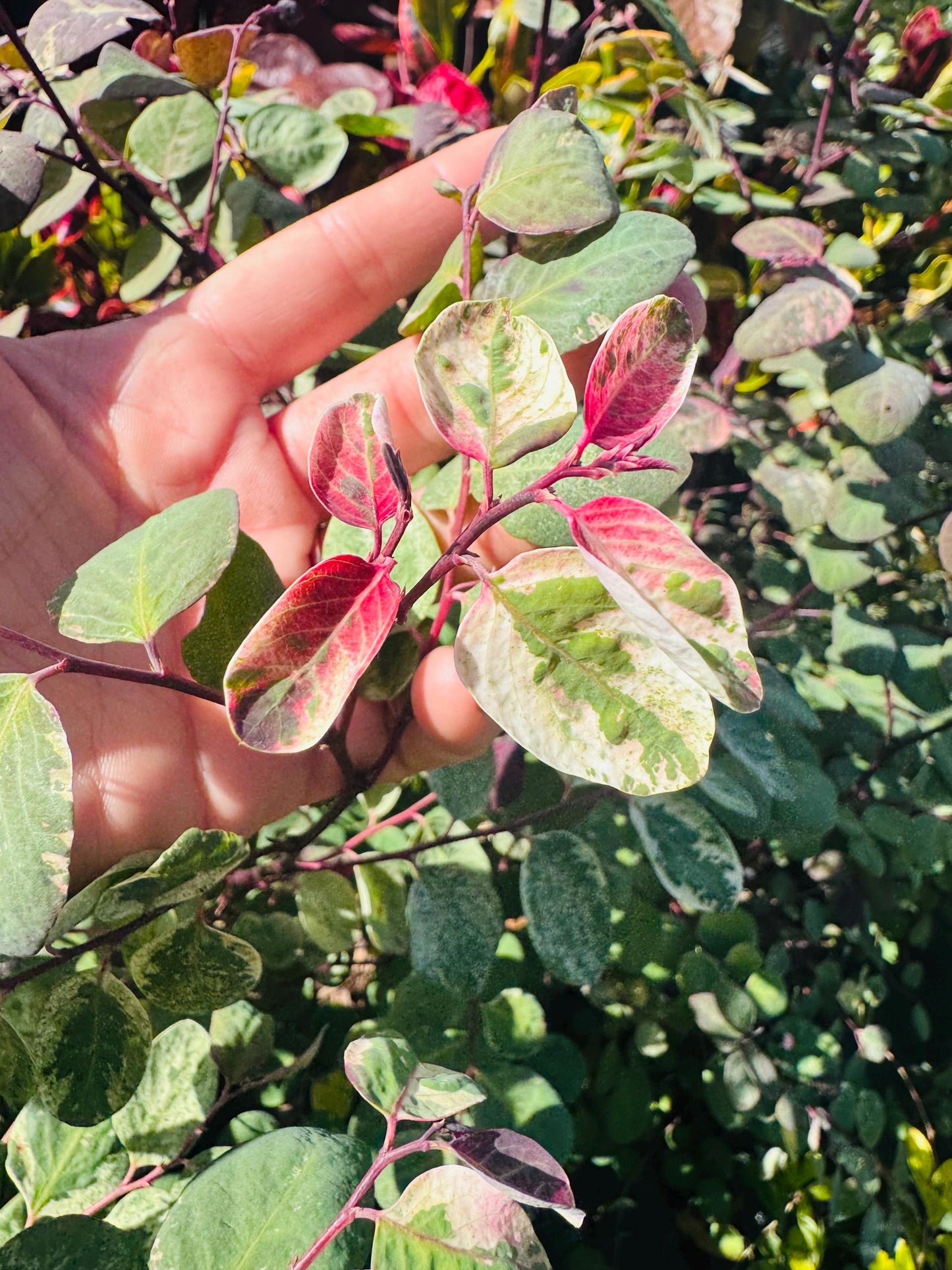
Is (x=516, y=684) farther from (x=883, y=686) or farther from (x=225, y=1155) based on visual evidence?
(x=883, y=686)

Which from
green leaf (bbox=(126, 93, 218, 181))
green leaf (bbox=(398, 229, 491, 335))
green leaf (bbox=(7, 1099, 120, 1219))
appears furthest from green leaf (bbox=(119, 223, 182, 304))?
green leaf (bbox=(7, 1099, 120, 1219))

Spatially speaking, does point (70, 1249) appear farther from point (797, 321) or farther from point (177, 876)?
point (797, 321)

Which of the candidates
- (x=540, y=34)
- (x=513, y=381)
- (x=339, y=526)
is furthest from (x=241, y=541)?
A: (x=540, y=34)

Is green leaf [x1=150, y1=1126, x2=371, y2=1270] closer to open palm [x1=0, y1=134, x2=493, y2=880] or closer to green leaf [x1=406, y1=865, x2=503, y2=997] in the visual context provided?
green leaf [x1=406, y1=865, x2=503, y2=997]

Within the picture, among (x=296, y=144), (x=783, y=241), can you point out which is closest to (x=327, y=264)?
(x=296, y=144)

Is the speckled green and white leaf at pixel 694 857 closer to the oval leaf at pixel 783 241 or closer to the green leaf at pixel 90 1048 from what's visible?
the green leaf at pixel 90 1048
